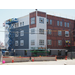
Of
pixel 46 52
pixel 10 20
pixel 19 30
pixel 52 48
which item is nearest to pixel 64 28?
pixel 52 48

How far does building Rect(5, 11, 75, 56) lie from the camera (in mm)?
42156

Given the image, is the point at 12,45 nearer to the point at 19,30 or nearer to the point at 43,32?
the point at 19,30

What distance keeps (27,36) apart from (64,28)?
15.4 meters

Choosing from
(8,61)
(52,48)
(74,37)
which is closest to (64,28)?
(74,37)

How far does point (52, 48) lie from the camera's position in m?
45.9

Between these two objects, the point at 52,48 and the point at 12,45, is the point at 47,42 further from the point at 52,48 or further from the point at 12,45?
the point at 12,45

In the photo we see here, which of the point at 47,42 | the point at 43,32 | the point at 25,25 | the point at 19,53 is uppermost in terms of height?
the point at 25,25

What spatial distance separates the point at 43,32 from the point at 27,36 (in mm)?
6104

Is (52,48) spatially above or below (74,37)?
below

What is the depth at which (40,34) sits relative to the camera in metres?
42.6

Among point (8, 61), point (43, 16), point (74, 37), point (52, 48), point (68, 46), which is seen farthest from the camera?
point (74, 37)

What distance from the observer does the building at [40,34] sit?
42156 millimetres

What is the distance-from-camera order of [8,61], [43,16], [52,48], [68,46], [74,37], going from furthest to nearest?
[74,37]
[68,46]
[52,48]
[43,16]
[8,61]

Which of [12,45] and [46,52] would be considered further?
[12,45]
